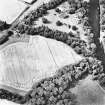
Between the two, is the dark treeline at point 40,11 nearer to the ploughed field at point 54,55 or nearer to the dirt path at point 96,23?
the ploughed field at point 54,55

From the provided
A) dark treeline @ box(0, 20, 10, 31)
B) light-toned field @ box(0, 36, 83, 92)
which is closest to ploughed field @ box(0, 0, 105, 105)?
light-toned field @ box(0, 36, 83, 92)

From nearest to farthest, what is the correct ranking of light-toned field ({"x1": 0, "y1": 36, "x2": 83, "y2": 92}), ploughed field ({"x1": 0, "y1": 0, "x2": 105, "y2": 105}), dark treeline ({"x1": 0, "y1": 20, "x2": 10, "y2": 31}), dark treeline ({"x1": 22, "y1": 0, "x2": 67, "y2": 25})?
1. ploughed field ({"x1": 0, "y1": 0, "x2": 105, "y2": 105})
2. light-toned field ({"x1": 0, "y1": 36, "x2": 83, "y2": 92})
3. dark treeline ({"x1": 0, "y1": 20, "x2": 10, "y2": 31})
4. dark treeline ({"x1": 22, "y1": 0, "x2": 67, "y2": 25})

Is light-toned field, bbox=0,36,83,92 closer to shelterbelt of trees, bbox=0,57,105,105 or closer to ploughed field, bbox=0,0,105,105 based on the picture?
ploughed field, bbox=0,0,105,105

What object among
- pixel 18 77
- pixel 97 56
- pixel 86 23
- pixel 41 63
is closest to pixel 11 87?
pixel 18 77

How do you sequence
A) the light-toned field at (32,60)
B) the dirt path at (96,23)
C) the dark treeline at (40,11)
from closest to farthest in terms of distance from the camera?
the light-toned field at (32,60) → the dirt path at (96,23) → the dark treeline at (40,11)

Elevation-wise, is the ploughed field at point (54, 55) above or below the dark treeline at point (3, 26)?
below

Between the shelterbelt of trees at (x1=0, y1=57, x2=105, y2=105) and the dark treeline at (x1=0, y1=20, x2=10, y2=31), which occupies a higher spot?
the dark treeline at (x1=0, y1=20, x2=10, y2=31)

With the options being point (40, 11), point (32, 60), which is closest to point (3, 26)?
point (40, 11)

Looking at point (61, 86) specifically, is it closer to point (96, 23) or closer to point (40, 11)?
point (96, 23)

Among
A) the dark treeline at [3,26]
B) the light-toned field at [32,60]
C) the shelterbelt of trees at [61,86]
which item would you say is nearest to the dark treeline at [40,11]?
the dark treeline at [3,26]
